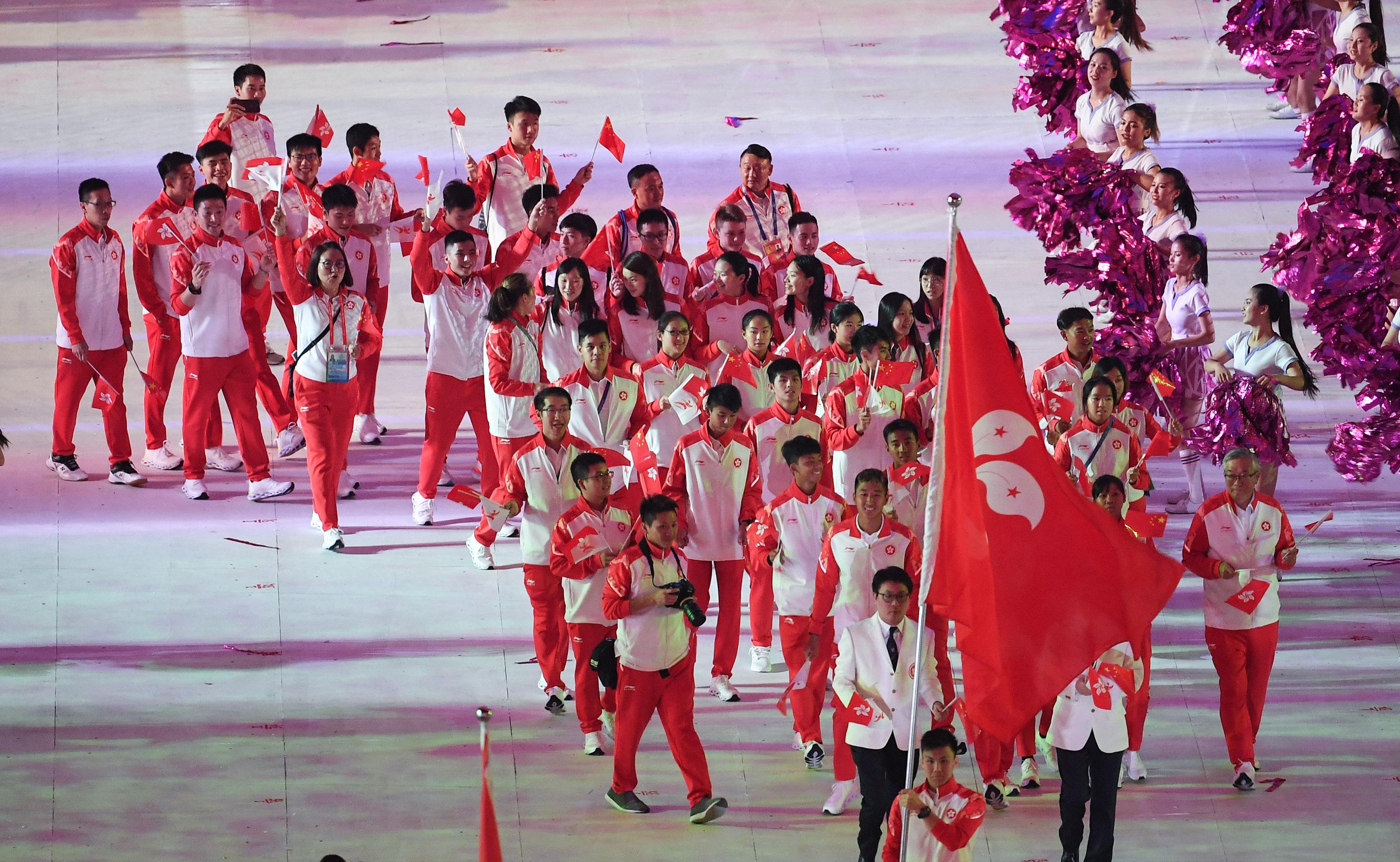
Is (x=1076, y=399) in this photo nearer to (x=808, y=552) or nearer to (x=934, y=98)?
(x=808, y=552)

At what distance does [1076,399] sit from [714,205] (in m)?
2.92

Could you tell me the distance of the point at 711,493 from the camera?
7.48 meters

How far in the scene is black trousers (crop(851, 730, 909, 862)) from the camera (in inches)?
254

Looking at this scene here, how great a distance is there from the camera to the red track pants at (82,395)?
880 centimetres

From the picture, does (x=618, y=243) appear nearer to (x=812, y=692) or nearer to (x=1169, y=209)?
(x=1169, y=209)

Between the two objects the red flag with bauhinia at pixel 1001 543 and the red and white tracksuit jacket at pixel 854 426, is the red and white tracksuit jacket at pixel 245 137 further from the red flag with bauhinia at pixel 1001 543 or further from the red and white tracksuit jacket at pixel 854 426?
the red flag with bauhinia at pixel 1001 543

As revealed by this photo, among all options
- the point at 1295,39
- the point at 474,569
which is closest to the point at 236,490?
the point at 474,569

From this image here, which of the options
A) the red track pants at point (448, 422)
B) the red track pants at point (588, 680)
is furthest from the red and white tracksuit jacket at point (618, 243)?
the red track pants at point (588, 680)

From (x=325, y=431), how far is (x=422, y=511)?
1.77 ft

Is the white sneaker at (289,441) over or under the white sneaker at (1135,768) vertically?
over

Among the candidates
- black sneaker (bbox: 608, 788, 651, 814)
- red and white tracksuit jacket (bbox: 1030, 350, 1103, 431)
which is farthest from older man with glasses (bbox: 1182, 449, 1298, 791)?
black sneaker (bbox: 608, 788, 651, 814)

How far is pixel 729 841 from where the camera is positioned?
261 inches

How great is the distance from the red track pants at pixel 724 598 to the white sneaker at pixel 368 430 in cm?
226

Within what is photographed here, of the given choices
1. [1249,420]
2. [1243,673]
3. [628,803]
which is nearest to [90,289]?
[628,803]
